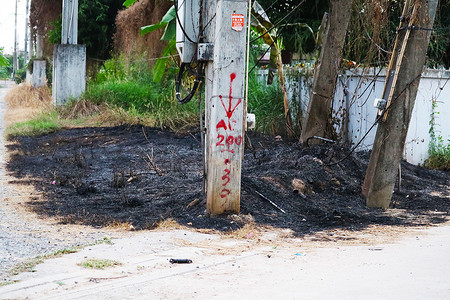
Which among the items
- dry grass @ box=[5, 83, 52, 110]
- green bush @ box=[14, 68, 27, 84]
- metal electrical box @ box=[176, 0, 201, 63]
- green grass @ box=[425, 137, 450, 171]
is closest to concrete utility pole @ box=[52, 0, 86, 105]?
dry grass @ box=[5, 83, 52, 110]

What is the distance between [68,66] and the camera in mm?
23312

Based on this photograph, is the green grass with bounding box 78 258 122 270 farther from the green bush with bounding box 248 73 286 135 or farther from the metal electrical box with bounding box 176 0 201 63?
the green bush with bounding box 248 73 286 135

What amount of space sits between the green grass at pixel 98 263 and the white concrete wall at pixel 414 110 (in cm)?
866

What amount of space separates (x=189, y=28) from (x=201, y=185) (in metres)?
2.67

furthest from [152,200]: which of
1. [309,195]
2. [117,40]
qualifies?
[117,40]

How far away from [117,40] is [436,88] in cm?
1198

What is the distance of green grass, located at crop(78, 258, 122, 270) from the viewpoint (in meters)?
6.11

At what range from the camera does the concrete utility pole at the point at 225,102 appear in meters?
8.23

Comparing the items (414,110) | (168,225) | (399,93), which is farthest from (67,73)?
(168,225)

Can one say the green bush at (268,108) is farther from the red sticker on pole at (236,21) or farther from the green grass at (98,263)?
the green grass at (98,263)

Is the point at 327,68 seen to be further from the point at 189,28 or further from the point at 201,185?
the point at 189,28

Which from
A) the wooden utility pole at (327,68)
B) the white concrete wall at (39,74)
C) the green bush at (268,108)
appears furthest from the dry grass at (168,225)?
the white concrete wall at (39,74)

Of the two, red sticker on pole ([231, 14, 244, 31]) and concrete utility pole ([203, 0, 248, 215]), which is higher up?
red sticker on pole ([231, 14, 244, 31])

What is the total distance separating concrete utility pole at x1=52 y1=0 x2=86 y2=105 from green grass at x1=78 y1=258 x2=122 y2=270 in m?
17.4
